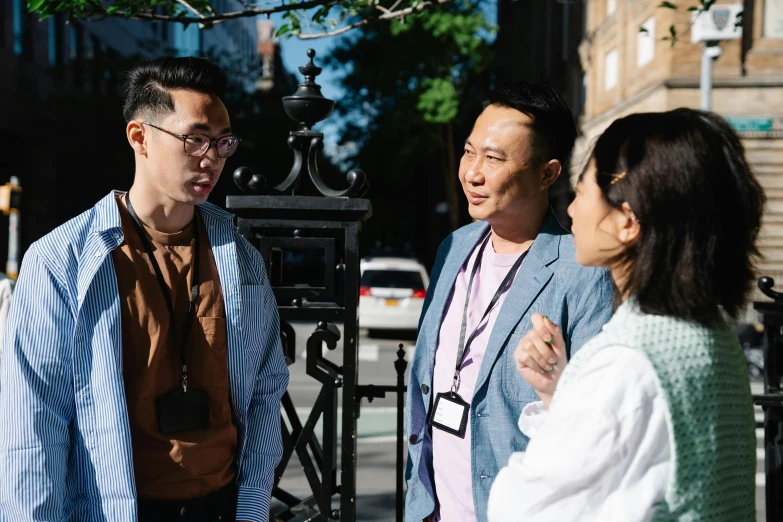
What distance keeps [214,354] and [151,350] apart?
7.4 inches


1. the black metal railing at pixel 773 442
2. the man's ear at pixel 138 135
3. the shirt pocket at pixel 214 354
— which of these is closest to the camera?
the shirt pocket at pixel 214 354

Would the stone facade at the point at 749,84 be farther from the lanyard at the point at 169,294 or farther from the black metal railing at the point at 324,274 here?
the lanyard at the point at 169,294

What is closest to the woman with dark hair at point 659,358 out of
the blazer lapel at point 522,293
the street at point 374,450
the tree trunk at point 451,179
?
the blazer lapel at point 522,293

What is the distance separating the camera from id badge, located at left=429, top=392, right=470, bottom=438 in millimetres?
2568

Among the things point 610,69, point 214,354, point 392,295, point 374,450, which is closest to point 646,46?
point 610,69

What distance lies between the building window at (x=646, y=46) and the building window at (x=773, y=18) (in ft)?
7.72

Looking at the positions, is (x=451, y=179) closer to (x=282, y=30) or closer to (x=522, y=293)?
(x=282, y=30)

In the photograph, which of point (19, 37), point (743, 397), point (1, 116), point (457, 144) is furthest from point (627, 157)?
point (457, 144)

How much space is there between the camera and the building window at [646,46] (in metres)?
19.2

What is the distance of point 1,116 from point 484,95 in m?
23.5

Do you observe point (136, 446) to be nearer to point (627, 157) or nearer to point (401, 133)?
point (627, 157)

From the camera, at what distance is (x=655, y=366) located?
1573 mm

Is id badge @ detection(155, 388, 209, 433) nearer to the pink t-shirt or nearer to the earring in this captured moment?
the pink t-shirt

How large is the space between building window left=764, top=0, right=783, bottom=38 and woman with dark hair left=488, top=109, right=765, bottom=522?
61.3 ft
